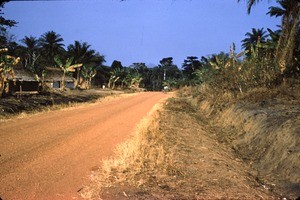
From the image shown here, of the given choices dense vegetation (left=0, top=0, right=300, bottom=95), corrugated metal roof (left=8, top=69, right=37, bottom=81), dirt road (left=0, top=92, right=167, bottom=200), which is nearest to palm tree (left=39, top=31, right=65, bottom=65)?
dense vegetation (left=0, top=0, right=300, bottom=95)

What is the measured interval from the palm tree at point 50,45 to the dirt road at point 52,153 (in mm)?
60411

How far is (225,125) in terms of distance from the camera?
Result: 14.7 metres

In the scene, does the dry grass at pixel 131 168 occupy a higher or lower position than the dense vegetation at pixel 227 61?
lower

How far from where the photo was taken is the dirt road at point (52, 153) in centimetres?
648

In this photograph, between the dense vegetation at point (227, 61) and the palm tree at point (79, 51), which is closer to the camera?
the dense vegetation at point (227, 61)

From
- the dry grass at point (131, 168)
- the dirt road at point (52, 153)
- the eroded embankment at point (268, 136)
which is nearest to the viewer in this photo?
the dirt road at point (52, 153)

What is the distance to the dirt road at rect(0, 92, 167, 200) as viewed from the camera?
648cm

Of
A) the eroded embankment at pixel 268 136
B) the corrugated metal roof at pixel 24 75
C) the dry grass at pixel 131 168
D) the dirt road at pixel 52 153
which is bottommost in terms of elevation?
the dirt road at pixel 52 153

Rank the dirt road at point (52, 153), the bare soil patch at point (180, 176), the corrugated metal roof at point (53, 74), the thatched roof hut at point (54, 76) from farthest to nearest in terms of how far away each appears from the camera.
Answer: the corrugated metal roof at point (53, 74) < the thatched roof hut at point (54, 76) < the dirt road at point (52, 153) < the bare soil patch at point (180, 176)

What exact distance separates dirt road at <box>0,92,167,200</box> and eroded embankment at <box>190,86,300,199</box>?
139 inches

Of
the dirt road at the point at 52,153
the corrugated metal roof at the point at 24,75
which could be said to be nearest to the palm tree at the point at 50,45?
the corrugated metal roof at the point at 24,75

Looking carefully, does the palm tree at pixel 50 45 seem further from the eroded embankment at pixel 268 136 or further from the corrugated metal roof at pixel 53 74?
the eroded embankment at pixel 268 136

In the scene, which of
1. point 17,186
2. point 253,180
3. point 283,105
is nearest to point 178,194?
point 253,180

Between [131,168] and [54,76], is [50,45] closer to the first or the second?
[54,76]
